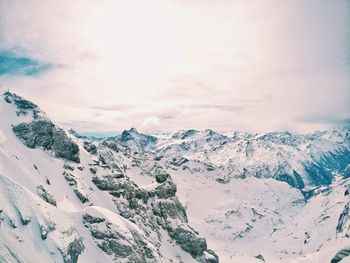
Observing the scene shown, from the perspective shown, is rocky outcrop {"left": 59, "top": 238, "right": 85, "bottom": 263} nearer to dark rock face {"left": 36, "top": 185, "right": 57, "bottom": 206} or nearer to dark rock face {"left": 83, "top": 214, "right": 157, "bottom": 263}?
dark rock face {"left": 83, "top": 214, "right": 157, "bottom": 263}

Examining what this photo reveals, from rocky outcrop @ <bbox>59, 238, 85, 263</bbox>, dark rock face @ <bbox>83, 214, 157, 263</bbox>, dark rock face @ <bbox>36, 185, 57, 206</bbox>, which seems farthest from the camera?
dark rock face @ <bbox>36, 185, 57, 206</bbox>

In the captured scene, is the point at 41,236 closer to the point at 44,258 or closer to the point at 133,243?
the point at 44,258

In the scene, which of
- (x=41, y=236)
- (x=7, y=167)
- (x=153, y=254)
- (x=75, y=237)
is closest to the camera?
(x=41, y=236)

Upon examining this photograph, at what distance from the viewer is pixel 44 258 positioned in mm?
144125

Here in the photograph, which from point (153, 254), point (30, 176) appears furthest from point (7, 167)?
point (153, 254)

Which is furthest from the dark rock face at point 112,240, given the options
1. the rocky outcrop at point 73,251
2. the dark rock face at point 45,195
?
the dark rock face at point 45,195

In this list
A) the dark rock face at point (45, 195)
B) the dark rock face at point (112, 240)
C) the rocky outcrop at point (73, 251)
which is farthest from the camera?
the dark rock face at point (45, 195)

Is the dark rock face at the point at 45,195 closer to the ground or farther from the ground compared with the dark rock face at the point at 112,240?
farther from the ground

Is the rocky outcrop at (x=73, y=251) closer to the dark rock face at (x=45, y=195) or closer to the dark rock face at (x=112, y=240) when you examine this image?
the dark rock face at (x=112, y=240)

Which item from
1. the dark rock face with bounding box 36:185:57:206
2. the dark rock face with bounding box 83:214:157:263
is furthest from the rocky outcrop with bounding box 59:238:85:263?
the dark rock face with bounding box 36:185:57:206

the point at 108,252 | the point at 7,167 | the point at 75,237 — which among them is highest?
the point at 7,167

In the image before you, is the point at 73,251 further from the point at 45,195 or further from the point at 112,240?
the point at 45,195

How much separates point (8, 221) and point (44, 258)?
17.0 meters

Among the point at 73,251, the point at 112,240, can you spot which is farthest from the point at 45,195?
the point at 112,240
